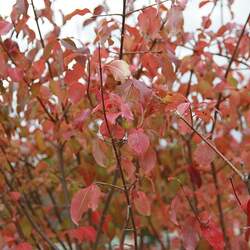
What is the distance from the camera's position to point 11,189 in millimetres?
1933

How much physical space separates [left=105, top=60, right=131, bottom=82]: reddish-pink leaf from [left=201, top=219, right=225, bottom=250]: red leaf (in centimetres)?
43

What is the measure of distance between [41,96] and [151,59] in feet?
1.62

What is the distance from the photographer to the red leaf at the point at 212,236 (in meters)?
1.22

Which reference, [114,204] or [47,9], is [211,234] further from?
[114,204]

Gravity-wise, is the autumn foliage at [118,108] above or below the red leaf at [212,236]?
above

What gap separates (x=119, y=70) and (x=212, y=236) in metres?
0.48

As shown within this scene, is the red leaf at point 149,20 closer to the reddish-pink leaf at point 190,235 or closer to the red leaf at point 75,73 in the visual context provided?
the red leaf at point 75,73

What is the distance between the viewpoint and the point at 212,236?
123 centimetres

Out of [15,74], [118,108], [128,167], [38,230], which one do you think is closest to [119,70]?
[118,108]

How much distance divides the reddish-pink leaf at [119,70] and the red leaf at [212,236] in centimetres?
43

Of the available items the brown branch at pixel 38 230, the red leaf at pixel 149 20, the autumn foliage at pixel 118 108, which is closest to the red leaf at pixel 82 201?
the autumn foliage at pixel 118 108

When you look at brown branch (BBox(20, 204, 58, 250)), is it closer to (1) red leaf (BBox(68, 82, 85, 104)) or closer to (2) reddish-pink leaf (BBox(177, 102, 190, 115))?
(1) red leaf (BBox(68, 82, 85, 104))

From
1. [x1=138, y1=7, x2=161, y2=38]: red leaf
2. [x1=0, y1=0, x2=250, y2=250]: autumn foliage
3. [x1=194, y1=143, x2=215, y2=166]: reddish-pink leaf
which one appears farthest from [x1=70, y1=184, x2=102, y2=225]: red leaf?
[x1=138, y1=7, x2=161, y2=38]: red leaf

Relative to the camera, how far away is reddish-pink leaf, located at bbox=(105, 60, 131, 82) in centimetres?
105
